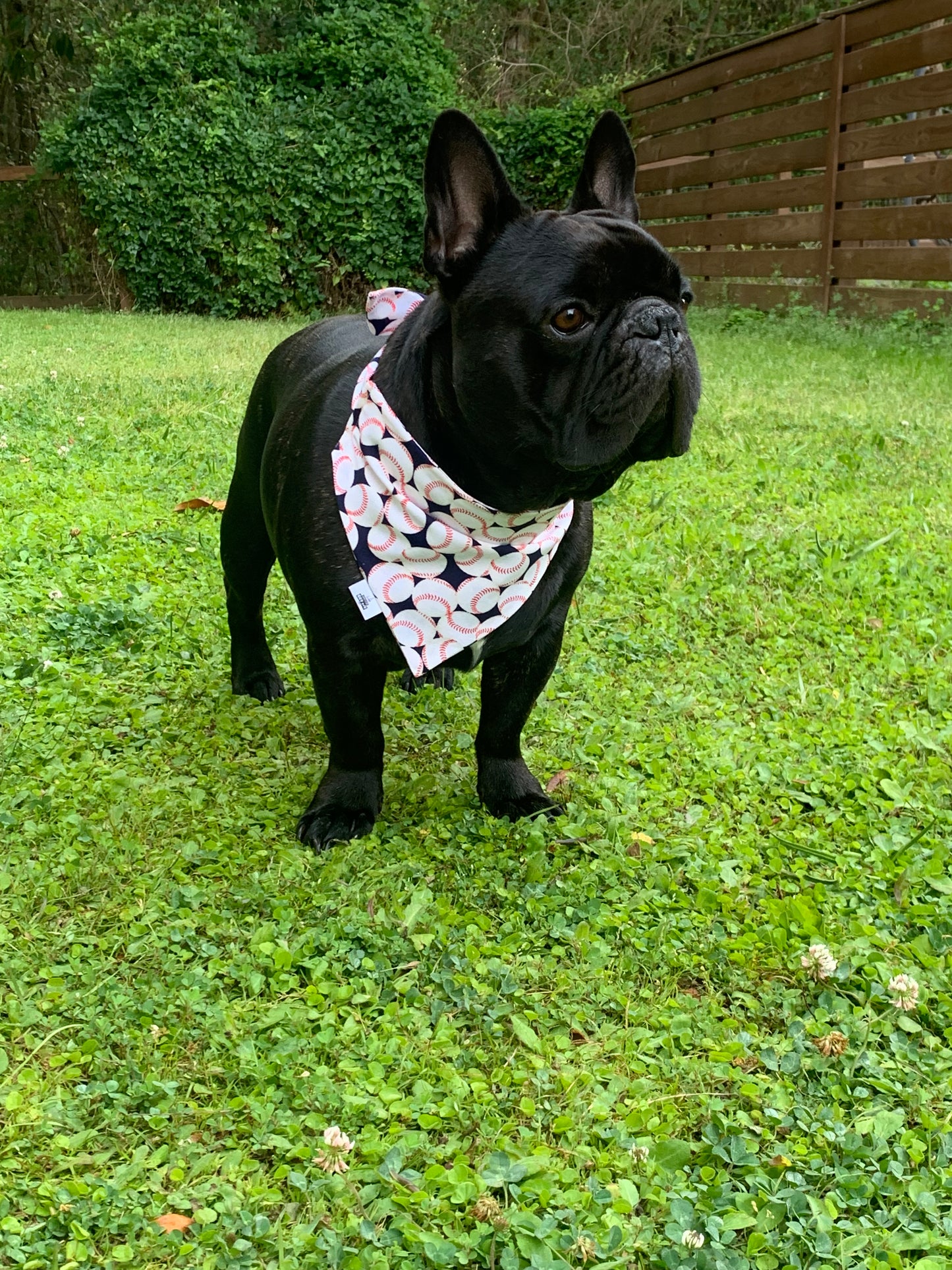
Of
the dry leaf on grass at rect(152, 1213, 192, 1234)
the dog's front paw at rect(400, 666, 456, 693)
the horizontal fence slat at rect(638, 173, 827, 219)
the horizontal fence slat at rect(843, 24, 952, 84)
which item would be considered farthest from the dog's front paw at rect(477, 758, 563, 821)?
the horizontal fence slat at rect(638, 173, 827, 219)

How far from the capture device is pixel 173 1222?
5.62 ft

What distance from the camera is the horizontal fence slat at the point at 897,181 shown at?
988 centimetres

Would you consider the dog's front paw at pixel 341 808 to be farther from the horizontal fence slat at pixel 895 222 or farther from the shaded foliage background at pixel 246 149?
the shaded foliage background at pixel 246 149

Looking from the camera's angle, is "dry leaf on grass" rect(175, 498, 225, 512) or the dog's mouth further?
"dry leaf on grass" rect(175, 498, 225, 512)

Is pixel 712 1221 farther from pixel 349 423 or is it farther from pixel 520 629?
pixel 349 423

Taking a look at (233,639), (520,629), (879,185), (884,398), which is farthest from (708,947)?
(879,185)

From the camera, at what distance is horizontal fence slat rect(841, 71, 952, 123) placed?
9.81 meters

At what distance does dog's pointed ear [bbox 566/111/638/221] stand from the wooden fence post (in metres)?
9.54

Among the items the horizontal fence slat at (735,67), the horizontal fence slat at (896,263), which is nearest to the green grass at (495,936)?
the horizontal fence slat at (896,263)

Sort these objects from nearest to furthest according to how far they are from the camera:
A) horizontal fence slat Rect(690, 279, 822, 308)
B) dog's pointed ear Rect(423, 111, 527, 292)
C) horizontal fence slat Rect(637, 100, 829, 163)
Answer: dog's pointed ear Rect(423, 111, 527, 292), horizontal fence slat Rect(637, 100, 829, 163), horizontal fence slat Rect(690, 279, 822, 308)

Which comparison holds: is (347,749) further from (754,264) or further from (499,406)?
(754,264)

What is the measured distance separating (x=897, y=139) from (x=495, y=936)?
10351mm

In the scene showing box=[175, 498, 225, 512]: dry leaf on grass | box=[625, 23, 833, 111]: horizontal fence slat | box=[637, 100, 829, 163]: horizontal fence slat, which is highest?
box=[625, 23, 833, 111]: horizontal fence slat

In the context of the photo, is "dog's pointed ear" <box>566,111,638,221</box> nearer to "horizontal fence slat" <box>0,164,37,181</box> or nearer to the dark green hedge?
the dark green hedge
